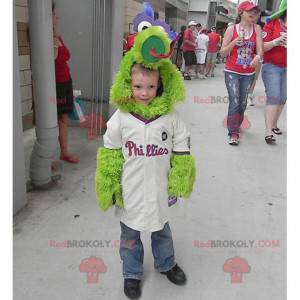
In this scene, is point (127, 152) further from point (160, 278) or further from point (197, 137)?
point (197, 137)

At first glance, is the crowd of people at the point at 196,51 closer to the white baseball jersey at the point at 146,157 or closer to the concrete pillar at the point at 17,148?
Result: the concrete pillar at the point at 17,148

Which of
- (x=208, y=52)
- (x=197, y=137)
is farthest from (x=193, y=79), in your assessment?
(x=197, y=137)

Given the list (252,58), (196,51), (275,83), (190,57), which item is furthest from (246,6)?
(196,51)

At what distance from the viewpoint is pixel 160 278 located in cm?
223

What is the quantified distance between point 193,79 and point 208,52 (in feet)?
4.26

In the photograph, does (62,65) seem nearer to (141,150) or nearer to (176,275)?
(141,150)

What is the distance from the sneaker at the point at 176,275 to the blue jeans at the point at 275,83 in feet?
9.30

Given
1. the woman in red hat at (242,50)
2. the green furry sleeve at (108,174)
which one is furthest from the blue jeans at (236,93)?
the green furry sleeve at (108,174)

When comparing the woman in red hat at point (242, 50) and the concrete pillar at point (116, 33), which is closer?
the woman in red hat at point (242, 50)

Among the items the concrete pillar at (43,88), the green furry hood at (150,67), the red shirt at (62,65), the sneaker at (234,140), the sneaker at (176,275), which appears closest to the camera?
the green furry hood at (150,67)

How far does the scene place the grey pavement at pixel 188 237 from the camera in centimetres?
215

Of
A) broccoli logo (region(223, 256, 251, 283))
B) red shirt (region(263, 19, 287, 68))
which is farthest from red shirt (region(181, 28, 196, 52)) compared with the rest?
broccoli logo (region(223, 256, 251, 283))

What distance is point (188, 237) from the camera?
2656mm

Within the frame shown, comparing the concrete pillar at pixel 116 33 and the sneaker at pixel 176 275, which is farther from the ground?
the concrete pillar at pixel 116 33
